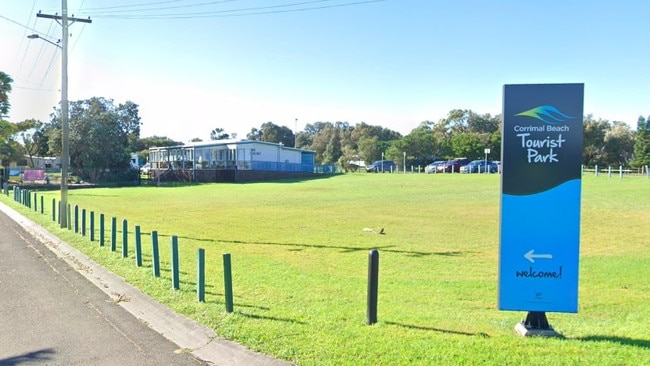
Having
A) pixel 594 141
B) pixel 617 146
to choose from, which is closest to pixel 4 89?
pixel 594 141

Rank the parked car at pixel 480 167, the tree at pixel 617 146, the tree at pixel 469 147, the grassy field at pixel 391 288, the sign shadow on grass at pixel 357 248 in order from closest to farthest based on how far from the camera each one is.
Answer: the grassy field at pixel 391 288, the sign shadow on grass at pixel 357 248, the parked car at pixel 480 167, the tree at pixel 617 146, the tree at pixel 469 147

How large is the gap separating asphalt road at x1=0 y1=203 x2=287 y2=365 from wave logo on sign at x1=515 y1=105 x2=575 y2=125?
12.8 ft

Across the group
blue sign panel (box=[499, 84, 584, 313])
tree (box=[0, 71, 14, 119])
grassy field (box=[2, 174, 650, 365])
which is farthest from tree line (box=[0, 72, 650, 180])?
blue sign panel (box=[499, 84, 584, 313])

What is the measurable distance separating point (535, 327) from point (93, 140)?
55769mm

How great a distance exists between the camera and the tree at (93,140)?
2122 inches

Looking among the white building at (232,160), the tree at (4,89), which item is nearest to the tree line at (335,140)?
the tree at (4,89)

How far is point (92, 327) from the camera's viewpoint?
629 centimetres

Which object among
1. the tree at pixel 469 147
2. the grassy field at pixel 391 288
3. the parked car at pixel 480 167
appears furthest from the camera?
the tree at pixel 469 147

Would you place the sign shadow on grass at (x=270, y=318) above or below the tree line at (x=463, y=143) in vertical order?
below

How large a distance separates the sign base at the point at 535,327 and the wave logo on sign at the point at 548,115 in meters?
2.22

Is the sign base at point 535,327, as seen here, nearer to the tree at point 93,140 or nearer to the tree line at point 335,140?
the tree line at point 335,140

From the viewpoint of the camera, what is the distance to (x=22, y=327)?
6.26 m

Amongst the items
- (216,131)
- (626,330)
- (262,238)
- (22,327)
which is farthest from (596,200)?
(216,131)

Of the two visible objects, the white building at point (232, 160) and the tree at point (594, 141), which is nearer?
the white building at point (232, 160)
